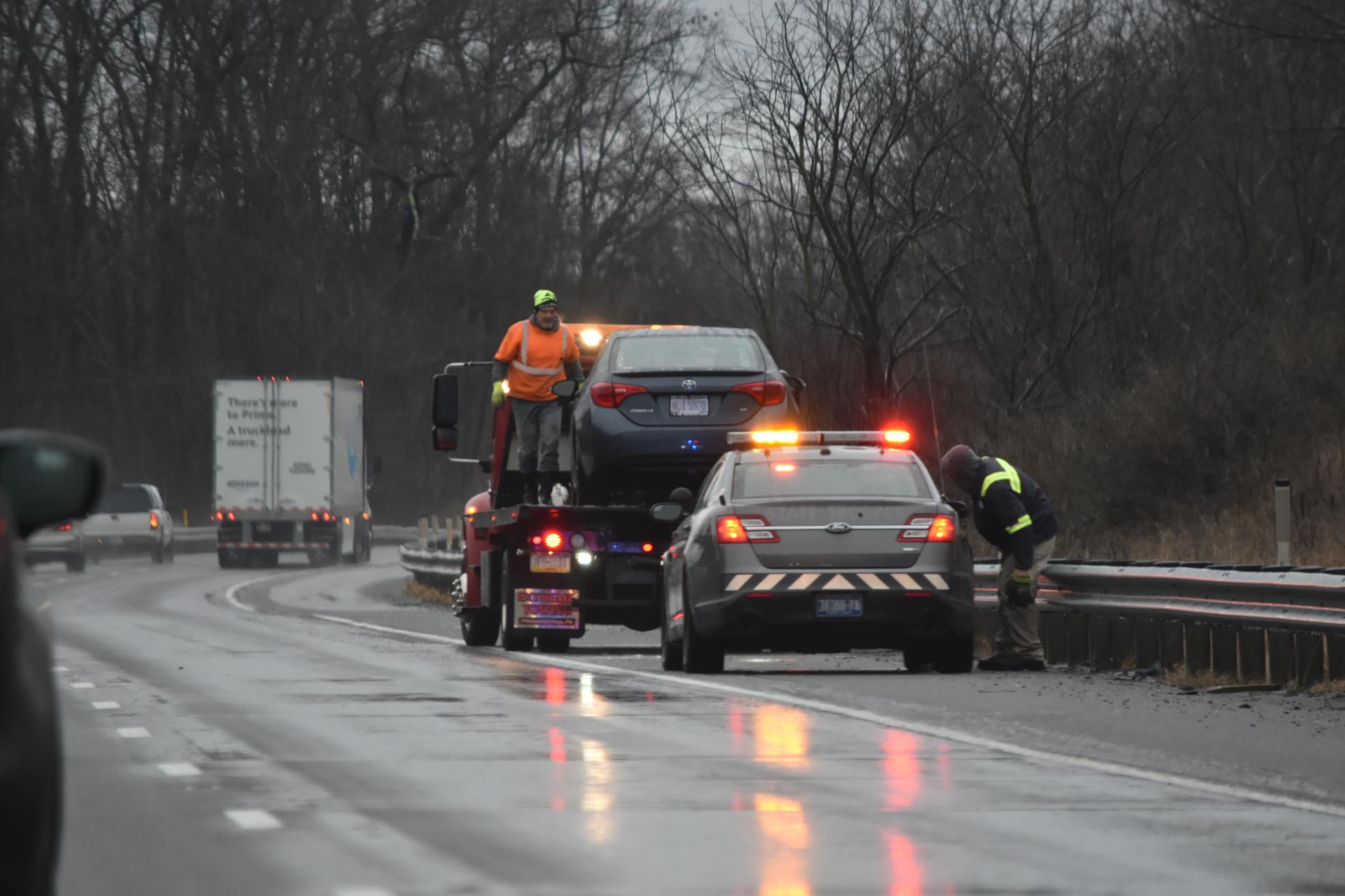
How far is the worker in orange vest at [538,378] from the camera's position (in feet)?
67.8

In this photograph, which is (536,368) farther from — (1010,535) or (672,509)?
(1010,535)

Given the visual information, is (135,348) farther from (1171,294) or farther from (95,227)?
(1171,294)

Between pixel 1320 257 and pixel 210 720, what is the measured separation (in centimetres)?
2433

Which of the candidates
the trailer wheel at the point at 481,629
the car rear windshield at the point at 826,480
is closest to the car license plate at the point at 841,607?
the car rear windshield at the point at 826,480

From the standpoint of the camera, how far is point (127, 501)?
176ft

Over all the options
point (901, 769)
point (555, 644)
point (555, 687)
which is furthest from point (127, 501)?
point (901, 769)

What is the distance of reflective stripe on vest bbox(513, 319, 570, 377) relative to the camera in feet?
67.8

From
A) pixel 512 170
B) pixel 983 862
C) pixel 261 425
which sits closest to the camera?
pixel 983 862

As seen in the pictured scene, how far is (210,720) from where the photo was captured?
14023 mm

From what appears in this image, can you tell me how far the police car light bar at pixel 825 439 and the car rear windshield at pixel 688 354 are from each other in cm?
132

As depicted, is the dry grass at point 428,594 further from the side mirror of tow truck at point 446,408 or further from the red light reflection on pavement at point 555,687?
the red light reflection on pavement at point 555,687

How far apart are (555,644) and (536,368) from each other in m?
2.73

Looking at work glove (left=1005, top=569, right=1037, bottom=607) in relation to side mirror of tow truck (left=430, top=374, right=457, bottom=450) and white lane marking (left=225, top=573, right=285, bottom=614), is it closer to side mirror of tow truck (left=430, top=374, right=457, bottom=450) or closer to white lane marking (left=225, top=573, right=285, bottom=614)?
side mirror of tow truck (left=430, top=374, right=457, bottom=450)

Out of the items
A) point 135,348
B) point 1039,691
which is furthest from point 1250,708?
point 135,348
